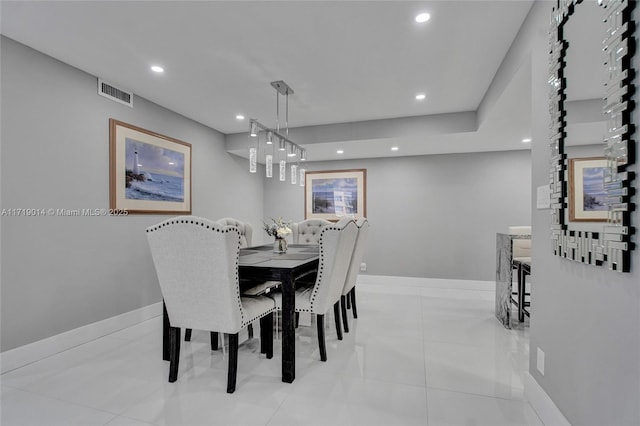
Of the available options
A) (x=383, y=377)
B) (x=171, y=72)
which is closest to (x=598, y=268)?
(x=383, y=377)

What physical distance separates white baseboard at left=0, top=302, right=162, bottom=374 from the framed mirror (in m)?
3.63

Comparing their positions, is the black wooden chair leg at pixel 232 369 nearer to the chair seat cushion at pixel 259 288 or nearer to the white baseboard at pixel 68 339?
the chair seat cushion at pixel 259 288

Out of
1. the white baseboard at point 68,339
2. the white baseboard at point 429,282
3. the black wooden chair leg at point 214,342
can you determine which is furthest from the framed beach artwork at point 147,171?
the white baseboard at point 429,282

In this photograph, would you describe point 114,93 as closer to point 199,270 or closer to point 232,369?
point 199,270

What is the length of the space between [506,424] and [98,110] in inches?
157

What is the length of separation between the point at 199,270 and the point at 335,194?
12.4 feet

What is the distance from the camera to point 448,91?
314 cm

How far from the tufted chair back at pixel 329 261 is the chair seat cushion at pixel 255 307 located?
1.10 feet

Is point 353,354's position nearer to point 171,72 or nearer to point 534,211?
point 534,211

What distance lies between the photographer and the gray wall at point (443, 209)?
4.70m

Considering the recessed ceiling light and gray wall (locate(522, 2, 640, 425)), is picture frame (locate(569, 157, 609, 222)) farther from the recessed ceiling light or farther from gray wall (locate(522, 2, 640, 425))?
the recessed ceiling light

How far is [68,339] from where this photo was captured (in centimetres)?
264

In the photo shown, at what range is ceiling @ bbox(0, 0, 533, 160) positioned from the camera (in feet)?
6.41

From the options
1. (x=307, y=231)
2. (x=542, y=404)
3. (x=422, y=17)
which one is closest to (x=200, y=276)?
(x=542, y=404)
